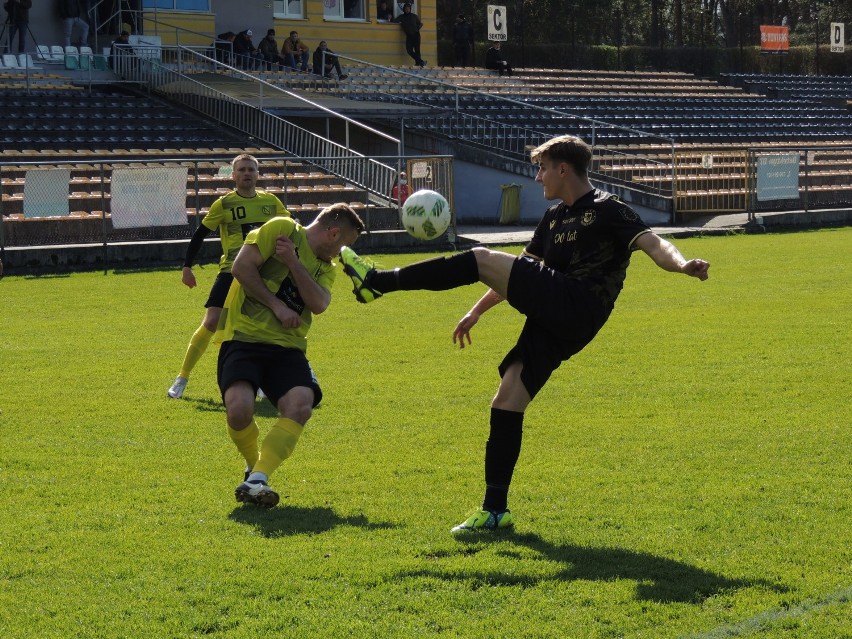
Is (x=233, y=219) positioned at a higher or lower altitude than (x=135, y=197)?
higher

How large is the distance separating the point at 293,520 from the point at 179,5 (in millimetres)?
31349

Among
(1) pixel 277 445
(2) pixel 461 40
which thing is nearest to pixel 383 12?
(2) pixel 461 40

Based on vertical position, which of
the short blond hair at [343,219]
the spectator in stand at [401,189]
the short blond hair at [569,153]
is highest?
the short blond hair at [569,153]

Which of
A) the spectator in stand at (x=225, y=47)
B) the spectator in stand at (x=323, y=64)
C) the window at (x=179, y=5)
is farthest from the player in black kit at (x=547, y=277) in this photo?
the window at (x=179, y=5)

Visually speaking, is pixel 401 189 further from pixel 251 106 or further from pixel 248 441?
pixel 248 441

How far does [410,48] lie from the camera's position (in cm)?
4012

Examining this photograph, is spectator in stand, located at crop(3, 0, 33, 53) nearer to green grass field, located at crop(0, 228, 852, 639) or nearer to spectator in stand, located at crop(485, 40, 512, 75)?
spectator in stand, located at crop(485, 40, 512, 75)

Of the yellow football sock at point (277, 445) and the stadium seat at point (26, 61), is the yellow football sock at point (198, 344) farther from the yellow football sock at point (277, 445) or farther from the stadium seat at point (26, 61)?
the stadium seat at point (26, 61)

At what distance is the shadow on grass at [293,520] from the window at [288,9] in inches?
1340

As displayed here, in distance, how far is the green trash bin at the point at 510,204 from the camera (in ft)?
95.0

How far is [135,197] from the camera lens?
2047 cm

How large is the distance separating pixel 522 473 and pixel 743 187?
22697 millimetres

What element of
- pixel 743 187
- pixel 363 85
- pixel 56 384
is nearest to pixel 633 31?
pixel 363 85

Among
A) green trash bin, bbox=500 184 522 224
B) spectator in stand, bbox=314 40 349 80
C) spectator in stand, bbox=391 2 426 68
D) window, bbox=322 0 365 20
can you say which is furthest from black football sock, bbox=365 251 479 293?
window, bbox=322 0 365 20
